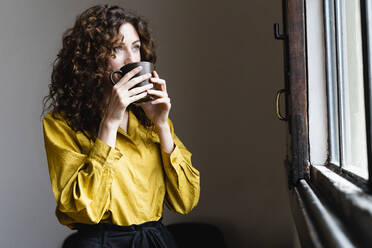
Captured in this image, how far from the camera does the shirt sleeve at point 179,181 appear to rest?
42.2 inches

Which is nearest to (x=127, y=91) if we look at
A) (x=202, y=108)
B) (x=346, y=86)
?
(x=346, y=86)

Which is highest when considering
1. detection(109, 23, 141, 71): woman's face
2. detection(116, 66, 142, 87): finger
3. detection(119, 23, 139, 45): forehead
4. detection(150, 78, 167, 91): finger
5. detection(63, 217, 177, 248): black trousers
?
detection(119, 23, 139, 45): forehead

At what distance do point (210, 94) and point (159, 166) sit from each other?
89 cm

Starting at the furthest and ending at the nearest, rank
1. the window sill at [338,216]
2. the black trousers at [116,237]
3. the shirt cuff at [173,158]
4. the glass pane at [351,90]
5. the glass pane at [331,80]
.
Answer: the shirt cuff at [173,158], the black trousers at [116,237], the glass pane at [331,80], the glass pane at [351,90], the window sill at [338,216]

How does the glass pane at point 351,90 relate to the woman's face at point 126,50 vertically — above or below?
below

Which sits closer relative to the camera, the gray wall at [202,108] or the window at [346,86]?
the window at [346,86]

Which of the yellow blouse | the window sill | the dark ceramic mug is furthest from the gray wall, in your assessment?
the window sill

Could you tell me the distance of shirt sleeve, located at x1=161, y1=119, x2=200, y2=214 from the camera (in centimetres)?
107

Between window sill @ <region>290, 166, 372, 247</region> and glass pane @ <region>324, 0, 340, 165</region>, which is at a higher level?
glass pane @ <region>324, 0, 340, 165</region>

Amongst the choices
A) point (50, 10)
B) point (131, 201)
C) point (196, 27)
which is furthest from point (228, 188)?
point (50, 10)

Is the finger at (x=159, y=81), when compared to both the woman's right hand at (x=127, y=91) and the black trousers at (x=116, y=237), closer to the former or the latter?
the woman's right hand at (x=127, y=91)

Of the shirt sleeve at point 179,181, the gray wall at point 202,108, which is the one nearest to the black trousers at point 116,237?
the shirt sleeve at point 179,181

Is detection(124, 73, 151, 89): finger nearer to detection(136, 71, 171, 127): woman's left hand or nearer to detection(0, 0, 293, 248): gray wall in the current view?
detection(136, 71, 171, 127): woman's left hand

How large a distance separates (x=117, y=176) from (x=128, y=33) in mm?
419
